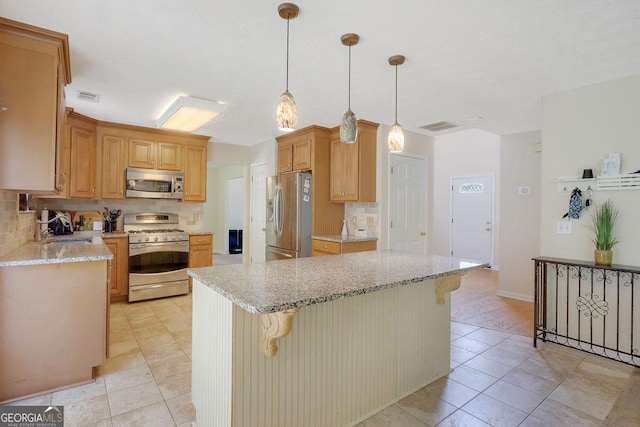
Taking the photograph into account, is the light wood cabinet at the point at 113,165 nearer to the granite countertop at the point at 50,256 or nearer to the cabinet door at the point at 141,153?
the cabinet door at the point at 141,153

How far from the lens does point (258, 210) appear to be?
570 centimetres

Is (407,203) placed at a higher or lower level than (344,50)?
lower

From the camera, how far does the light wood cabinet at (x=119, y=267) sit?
13.7 ft

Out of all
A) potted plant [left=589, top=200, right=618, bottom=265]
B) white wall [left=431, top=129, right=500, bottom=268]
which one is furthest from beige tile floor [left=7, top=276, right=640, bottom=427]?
white wall [left=431, top=129, right=500, bottom=268]

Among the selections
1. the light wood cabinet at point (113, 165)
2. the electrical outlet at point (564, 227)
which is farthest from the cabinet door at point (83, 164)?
the electrical outlet at point (564, 227)

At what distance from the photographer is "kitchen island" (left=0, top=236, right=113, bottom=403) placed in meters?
2.09

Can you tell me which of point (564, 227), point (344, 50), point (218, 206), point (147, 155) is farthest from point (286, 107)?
point (218, 206)

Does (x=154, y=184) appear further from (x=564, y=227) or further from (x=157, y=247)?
(x=564, y=227)

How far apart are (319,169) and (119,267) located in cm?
289

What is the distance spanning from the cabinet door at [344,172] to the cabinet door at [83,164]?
3.15m

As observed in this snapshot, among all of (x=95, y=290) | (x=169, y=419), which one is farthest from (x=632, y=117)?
(x=95, y=290)

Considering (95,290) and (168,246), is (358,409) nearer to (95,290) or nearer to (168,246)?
(95,290)

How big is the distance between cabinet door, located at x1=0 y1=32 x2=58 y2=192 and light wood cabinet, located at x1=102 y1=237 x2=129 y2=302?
7.29ft

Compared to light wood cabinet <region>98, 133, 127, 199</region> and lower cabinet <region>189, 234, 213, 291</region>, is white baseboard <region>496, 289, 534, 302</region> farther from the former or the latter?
light wood cabinet <region>98, 133, 127, 199</region>
